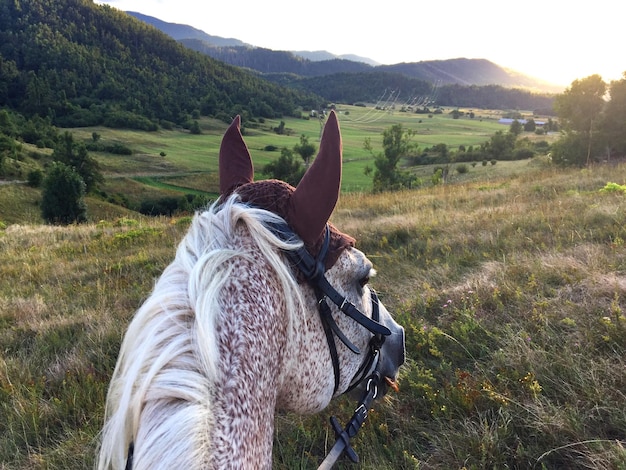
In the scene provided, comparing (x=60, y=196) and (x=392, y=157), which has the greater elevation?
(x=392, y=157)

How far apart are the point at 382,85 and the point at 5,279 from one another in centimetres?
11948

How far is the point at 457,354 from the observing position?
9.19 ft

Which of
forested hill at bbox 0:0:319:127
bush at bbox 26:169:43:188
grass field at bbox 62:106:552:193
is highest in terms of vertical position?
forested hill at bbox 0:0:319:127

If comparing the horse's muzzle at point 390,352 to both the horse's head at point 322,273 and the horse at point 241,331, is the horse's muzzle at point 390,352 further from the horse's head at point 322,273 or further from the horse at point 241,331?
the horse at point 241,331

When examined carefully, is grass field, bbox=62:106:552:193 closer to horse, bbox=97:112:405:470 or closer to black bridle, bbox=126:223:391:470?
black bridle, bbox=126:223:391:470

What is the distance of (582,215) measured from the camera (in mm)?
5344

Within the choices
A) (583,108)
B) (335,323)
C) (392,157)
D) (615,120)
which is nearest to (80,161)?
(392,157)

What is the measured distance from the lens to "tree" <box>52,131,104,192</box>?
4816cm

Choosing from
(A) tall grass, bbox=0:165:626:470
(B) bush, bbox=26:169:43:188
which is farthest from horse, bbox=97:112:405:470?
(B) bush, bbox=26:169:43:188

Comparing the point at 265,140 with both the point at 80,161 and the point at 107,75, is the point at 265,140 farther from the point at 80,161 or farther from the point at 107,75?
the point at 107,75

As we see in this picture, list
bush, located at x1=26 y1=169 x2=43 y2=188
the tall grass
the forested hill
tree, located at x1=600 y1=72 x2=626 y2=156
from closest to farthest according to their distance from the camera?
1. the tall grass
2. tree, located at x1=600 y1=72 x2=626 y2=156
3. bush, located at x1=26 y1=169 x2=43 y2=188
4. the forested hill

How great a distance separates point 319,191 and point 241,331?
453 mm

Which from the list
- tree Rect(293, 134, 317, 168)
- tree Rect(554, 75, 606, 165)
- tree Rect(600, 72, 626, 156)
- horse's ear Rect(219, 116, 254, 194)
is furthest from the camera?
tree Rect(293, 134, 317, 168)

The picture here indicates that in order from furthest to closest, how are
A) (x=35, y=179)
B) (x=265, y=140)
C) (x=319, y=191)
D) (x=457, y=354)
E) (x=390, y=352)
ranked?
(x=265, y=140)
(x=35, y=179)
(x=457, y=354)
(x=390, y=352)
(x=319, y=191)
